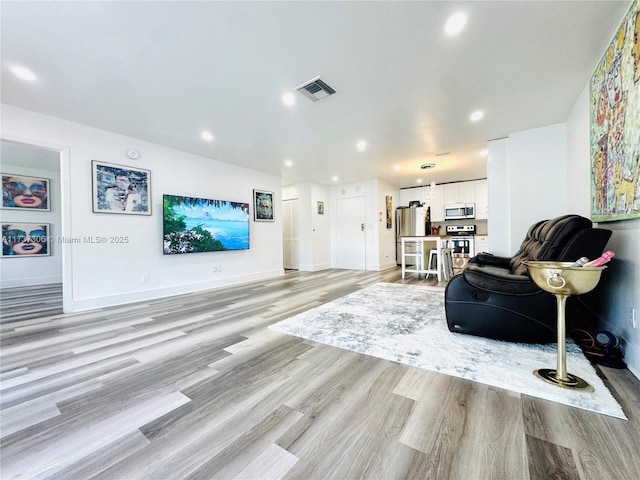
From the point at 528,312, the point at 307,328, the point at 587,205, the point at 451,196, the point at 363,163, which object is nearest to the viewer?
the point at 528,312

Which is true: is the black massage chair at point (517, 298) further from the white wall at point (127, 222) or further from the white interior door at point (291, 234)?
the white interior door at point (291, 234)

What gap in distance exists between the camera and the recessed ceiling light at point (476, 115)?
307cm

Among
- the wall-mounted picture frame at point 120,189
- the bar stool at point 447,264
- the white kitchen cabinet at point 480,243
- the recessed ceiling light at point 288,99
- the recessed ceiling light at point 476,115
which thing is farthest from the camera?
the white kitchen cabinet at point 480,243

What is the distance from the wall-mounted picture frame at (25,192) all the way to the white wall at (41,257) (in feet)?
0.23

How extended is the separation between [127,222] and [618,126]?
5.36m

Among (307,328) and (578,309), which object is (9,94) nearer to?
(307,328)

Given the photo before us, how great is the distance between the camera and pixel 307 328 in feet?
8.05

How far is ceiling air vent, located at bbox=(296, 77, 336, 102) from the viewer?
7.86 ft

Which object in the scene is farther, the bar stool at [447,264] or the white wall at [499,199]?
the bar stool at [447,264]

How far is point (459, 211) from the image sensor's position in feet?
22.9

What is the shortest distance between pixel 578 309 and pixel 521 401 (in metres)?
2.21

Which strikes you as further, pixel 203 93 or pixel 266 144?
pixel 266 144

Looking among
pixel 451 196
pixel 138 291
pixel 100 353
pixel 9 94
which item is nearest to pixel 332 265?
pixel 451 196

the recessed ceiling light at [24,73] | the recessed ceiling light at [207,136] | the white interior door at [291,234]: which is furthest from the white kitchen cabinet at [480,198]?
the recessed ceiling light at [24,73]
